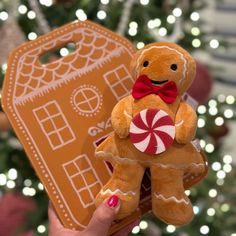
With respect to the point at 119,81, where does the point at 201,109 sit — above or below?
below

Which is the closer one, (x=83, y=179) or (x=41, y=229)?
(x=83, y=179)

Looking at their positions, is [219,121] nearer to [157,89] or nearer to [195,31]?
[195,31]

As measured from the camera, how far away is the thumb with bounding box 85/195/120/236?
1.82 feet

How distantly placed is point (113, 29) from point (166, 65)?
24.8 inches

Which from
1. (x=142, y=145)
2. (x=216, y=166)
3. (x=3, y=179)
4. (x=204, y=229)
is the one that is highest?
(x=142, y=145)

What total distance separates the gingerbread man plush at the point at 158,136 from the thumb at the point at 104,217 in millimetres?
11

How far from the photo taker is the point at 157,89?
21.7 inches

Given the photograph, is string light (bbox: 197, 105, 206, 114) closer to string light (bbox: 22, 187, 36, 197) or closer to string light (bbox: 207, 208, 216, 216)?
string light (bbox: 207, 208, 216, 216)

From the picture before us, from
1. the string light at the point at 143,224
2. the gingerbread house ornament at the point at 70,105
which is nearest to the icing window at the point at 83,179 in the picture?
the gingerbread house ornament at the point at 70,105

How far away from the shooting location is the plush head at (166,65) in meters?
0.55

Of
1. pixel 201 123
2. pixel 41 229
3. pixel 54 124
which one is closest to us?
pixel 54 124

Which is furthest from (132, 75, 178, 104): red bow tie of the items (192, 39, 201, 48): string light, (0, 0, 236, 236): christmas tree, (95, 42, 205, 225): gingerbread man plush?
(192, 39, 201, 48): string light

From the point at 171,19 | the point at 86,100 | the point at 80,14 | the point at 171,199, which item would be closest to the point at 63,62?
the point at 86,100

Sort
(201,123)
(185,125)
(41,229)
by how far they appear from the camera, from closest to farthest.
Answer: (185,125), (41,229), (201,123)
